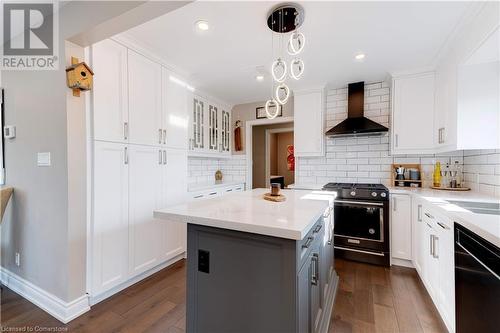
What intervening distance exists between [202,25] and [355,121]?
7.50 feet

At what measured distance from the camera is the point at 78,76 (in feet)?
5.48

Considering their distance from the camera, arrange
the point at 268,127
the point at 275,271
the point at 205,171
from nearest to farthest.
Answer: the point at 275,271 → the point at 205,171 → the point at 268,127

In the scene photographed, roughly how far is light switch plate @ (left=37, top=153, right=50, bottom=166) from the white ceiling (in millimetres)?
1268

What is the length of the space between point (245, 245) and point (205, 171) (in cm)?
312

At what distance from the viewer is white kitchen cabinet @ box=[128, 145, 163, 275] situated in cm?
216

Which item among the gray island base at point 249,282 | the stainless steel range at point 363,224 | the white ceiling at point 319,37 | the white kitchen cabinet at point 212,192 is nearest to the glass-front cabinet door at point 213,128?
the white kitchen cabinet at point 212,192

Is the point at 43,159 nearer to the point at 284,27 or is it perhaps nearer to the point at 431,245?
the point at 284,27

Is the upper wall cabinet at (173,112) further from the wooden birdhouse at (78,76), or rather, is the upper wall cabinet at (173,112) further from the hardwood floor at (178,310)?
the hardwood floor at (178,310)

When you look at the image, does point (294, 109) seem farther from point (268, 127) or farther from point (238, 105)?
point (268, 127)

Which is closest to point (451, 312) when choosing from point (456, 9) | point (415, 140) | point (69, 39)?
point (415, 140)

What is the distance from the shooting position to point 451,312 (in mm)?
1497

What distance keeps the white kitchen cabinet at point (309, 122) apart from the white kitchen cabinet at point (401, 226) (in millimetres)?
1148

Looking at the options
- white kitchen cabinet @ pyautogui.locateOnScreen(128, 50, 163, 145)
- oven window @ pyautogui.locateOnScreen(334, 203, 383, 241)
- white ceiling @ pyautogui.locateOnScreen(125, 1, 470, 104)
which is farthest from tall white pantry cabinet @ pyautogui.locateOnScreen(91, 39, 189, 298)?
oven window @ pyautogui.locateOnScreen(334, 203, 383, 241)

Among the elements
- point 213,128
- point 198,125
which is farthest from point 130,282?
point 213,128
